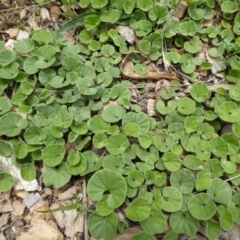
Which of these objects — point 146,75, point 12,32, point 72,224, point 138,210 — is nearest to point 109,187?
point 138,210

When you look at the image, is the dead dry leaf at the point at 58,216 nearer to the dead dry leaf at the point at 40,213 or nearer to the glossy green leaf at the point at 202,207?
the dead dry leaf at the point at 40,213

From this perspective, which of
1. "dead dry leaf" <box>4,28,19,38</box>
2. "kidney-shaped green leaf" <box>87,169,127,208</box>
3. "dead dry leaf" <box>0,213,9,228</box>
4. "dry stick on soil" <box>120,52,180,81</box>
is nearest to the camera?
"kidney-shaped green leaf" <box>87,169,127,208</box>

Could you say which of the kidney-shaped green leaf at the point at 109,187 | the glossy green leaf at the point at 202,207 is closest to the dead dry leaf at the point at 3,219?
the kidney-shaped green leaf at the point at 109,187

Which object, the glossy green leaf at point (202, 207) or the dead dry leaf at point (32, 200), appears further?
the dead dry leaf at point (32, 200)

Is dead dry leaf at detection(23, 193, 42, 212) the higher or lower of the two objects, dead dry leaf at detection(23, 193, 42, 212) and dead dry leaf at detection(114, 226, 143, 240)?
the higher

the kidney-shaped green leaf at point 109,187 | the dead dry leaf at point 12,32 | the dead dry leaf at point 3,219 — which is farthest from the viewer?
the dead dry leaf at point 12,32

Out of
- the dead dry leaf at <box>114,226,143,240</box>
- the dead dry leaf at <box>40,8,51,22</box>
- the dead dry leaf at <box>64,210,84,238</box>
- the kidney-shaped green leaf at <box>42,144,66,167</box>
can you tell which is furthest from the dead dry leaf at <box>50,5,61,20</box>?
the dead dry leaf at <box>114,226,143,240</box>

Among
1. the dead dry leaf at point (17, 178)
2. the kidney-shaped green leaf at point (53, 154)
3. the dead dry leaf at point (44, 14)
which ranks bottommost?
the dead dry leaf at point (17, 178)

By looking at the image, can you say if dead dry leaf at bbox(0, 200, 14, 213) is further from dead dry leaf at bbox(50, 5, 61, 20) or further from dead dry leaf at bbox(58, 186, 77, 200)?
dead dry leaf at bbox(50, 5, 61, 20)

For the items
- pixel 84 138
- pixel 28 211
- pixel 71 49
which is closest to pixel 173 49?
pixel 71 49
